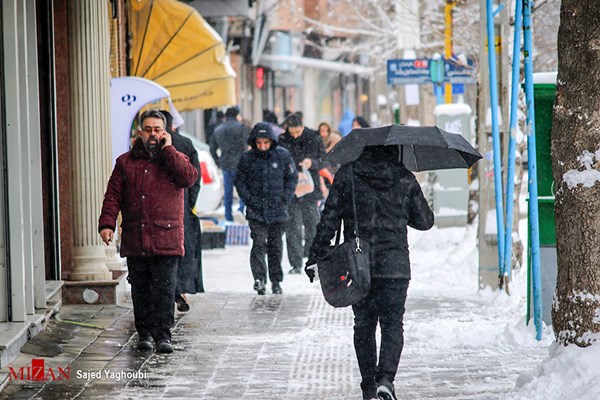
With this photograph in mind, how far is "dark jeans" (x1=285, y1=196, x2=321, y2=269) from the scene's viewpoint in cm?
1555

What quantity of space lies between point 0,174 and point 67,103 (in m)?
3.29

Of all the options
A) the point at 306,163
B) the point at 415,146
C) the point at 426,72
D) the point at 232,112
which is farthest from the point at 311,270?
the point at 426,72

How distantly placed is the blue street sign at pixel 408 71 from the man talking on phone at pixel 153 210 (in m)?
12.9

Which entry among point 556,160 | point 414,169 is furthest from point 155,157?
point 556,160

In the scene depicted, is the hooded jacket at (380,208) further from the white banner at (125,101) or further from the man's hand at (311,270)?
the white banner at (125,101)

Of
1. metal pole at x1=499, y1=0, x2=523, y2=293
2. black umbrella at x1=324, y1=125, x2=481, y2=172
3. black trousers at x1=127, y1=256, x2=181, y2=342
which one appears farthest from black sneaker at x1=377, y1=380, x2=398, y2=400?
metal pole at x1=499, y1=0, x2=523, y2=293

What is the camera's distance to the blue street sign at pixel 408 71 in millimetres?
22188

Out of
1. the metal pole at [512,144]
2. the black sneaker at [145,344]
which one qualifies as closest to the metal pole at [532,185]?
the metal pole at [512,144]

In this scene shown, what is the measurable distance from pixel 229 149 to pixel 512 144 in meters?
11.0

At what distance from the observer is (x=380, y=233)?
7543 millimetres

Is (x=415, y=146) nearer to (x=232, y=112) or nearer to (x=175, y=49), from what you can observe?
(x=175, y=49)

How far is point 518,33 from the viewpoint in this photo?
35.1 ft

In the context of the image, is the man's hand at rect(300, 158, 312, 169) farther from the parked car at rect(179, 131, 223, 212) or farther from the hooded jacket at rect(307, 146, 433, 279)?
the hooded jacket at rect(307, 146, 433, 279)

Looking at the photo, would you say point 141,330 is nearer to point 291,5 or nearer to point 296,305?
point 296,305
